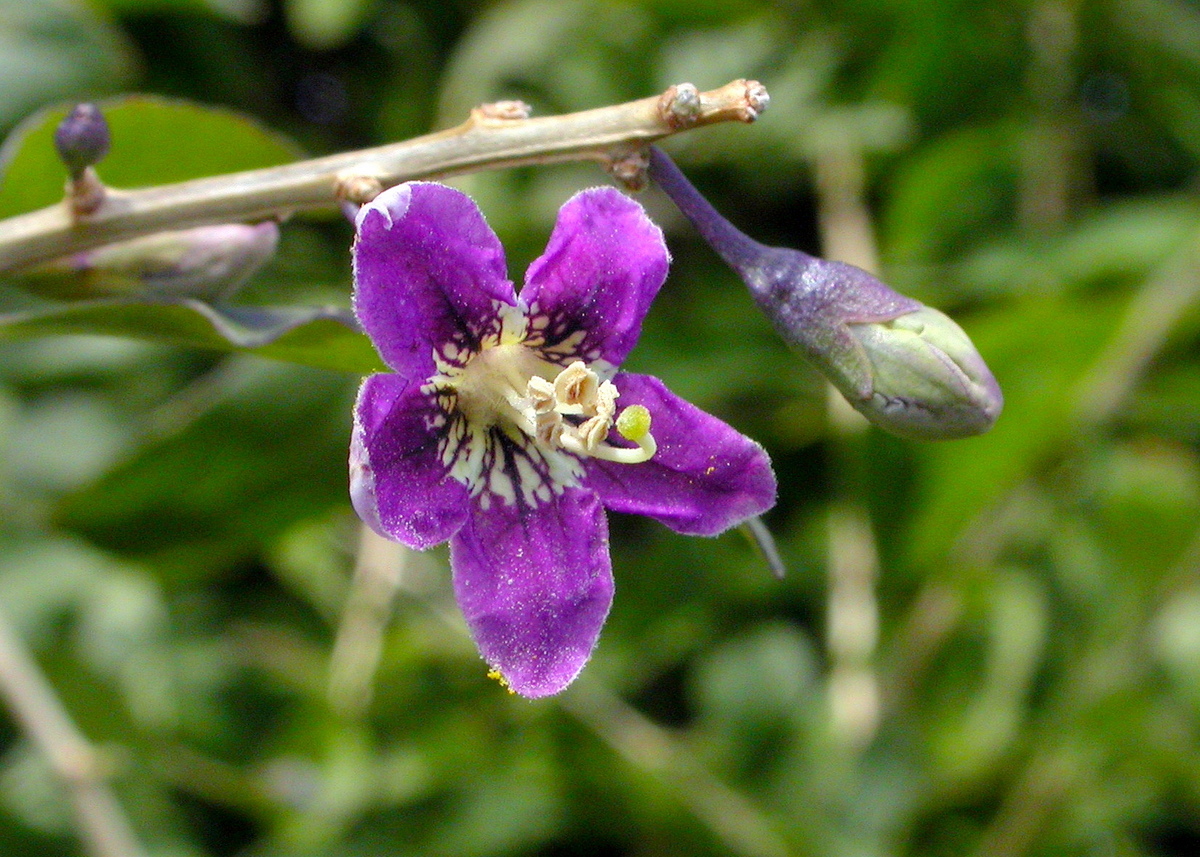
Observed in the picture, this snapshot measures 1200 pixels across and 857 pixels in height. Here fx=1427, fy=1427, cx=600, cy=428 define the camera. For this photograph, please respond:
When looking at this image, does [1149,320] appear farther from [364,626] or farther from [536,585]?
[536,585]

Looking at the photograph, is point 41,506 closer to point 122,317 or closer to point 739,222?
point 122,317

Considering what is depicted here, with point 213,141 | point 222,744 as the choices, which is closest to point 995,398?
point 213,141

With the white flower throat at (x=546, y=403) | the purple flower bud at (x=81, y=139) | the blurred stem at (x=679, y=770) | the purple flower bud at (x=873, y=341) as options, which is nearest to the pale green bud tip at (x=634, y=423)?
the white flower throat at (x=546, y=403)

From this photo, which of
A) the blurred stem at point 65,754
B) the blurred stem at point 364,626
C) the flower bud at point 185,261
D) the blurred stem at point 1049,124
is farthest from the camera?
the blurred stem at point 1049,124

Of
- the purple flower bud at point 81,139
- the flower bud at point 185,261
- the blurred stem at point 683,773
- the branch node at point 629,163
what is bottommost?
the blurred stem at point 683,773

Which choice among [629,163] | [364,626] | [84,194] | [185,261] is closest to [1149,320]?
[364,626]

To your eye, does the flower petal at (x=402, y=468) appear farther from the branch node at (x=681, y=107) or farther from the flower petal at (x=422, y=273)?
the branch node at (x=681, y=107)
